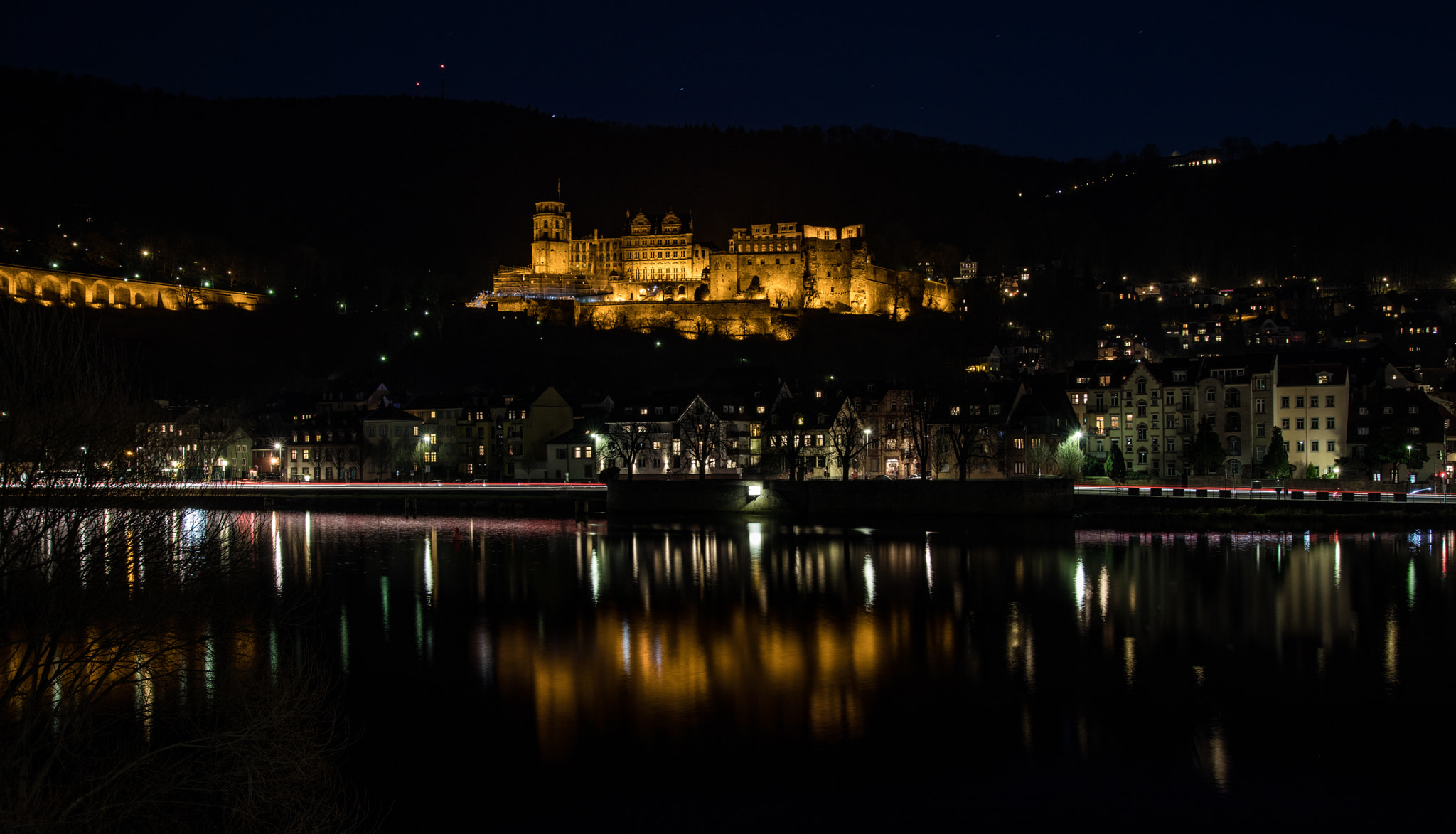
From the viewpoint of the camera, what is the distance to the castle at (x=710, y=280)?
402 ft

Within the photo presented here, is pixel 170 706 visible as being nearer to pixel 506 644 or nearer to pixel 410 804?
pixel 410 804

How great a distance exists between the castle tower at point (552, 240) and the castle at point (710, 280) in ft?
0.60

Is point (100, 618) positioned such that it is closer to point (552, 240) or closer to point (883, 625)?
point (883, 625)

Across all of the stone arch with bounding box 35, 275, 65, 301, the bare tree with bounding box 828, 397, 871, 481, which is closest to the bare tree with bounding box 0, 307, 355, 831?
the bare tree with bounding box 828, 397, 871, 481

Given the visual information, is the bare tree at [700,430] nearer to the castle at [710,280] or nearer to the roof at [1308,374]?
the roof at [1308,374]

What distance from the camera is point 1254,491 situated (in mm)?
45062

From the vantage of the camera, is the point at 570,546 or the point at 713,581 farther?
the point at 570,546

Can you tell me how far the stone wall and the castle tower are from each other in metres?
94.1

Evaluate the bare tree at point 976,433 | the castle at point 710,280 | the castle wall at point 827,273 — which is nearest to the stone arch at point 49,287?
the castle at point 710,280

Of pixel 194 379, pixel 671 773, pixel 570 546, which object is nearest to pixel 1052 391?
pixel 570 546

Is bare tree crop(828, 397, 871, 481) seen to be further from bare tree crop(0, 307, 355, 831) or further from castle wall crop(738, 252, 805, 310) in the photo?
castle wall crop(738, 252, 805, 310)

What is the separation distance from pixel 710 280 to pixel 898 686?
11236 cm

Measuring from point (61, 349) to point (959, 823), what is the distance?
1208cm

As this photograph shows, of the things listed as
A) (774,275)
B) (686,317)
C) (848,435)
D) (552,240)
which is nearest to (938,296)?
(774,275)
